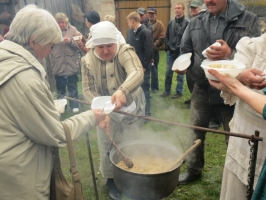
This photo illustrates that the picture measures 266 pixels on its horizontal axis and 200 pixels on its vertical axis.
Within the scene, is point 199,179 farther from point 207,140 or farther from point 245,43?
point 245,43

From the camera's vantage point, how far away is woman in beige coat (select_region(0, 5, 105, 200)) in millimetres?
1861

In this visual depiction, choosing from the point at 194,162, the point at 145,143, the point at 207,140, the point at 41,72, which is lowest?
the point at 207,140

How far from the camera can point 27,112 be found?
6.14ft

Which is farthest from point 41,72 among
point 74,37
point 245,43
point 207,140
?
point 74,37

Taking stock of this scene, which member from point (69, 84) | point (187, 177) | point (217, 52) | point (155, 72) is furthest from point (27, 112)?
point (155, 72)

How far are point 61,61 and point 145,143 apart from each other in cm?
411

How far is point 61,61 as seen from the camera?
254 inches

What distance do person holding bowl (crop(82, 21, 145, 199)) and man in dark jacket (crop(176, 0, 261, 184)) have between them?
0.69 meters

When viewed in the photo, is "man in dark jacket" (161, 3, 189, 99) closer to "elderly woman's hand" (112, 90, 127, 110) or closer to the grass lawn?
the grass lawn

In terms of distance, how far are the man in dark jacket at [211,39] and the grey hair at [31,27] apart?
1.50 meters

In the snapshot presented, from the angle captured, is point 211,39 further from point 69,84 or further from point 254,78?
point 69,84

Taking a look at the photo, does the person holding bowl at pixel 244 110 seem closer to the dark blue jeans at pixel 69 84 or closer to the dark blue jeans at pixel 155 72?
the dark blue jeans at pixel 69 84

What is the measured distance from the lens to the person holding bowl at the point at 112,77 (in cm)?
304

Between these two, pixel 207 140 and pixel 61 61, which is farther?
pixel 61 61
